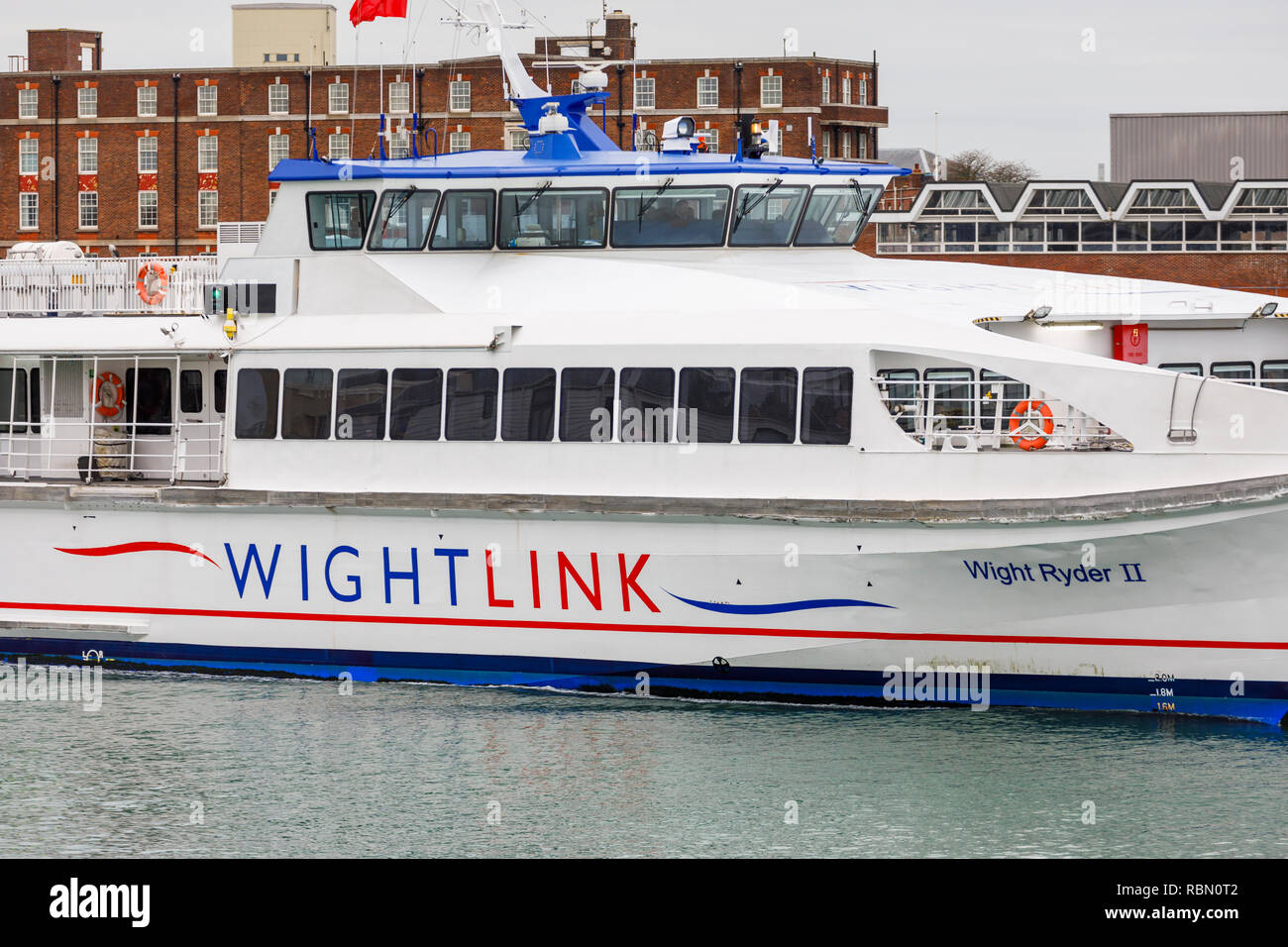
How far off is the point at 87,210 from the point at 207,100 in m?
6.44

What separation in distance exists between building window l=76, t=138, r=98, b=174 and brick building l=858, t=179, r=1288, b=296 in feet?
101

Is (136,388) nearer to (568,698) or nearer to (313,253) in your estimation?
(313,253)

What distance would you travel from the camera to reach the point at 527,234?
669 inches

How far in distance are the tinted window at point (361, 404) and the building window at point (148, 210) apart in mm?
53138

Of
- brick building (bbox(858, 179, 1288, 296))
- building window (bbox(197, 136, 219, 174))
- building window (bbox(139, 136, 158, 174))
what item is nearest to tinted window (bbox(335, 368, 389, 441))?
brick building (bbox(858, 179, 1288, 296))

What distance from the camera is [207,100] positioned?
66688 millimetres

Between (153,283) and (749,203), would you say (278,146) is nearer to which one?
(153,283)

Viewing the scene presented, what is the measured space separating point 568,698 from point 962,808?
14.1 ft

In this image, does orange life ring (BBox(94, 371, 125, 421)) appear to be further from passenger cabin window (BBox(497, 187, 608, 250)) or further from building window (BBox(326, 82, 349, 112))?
building window (BBox(326, 82, 349, 112))

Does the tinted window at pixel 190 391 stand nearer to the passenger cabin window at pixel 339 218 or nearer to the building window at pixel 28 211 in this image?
the passenger cabin window at pixel 339 218

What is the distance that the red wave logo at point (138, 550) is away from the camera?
16.7 meters

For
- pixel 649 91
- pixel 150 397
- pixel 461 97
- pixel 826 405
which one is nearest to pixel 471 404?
pixel 826 405

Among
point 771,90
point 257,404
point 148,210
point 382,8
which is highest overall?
point 771,90
